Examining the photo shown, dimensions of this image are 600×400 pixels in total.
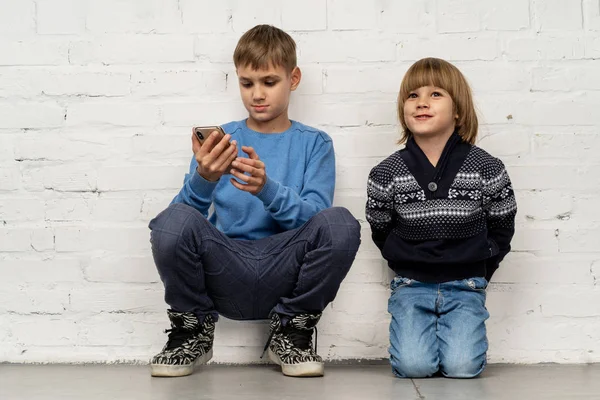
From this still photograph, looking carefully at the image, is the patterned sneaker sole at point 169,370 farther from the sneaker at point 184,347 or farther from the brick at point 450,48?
the brick at point 450,48

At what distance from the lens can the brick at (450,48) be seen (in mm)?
2551

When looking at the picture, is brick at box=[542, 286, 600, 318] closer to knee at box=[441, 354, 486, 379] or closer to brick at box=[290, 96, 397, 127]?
knee at box=[441, 354, 486, 379]

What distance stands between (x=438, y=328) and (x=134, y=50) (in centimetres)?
122

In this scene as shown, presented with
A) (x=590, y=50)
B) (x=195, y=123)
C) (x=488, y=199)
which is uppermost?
(x=590, y=50)

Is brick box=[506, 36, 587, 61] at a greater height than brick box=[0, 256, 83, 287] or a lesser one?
greater

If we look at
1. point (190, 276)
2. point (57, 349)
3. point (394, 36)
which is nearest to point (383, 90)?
point (394, 36)

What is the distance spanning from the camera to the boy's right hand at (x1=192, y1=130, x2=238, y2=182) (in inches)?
84.4

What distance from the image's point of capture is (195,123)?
258cm

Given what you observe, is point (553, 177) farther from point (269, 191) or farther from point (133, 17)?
point (133, 17)

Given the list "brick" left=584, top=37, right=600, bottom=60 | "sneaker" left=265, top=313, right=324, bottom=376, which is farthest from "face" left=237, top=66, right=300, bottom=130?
"brick" left=584, top=37, right=600, bottom=60

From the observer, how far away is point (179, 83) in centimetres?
259

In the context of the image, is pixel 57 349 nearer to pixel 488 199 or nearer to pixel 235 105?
pixel 235 105

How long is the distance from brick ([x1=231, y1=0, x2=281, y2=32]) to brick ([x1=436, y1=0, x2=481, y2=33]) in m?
0.49

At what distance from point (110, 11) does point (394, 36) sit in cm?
87
